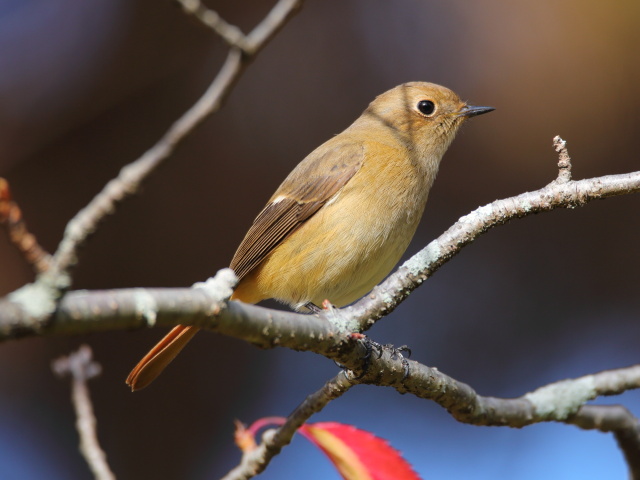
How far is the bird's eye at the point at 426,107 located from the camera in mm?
4117

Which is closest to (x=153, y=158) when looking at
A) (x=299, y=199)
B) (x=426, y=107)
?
(x=299, y=199)

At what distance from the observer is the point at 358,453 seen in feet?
6.99

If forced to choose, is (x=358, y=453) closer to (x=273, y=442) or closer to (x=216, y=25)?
(x=273, y=442)

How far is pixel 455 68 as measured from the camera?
4.64 meters

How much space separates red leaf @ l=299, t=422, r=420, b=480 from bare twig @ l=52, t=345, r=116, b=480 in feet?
1.84

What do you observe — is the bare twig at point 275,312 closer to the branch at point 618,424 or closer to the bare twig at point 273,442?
the bare twig at point 273,442

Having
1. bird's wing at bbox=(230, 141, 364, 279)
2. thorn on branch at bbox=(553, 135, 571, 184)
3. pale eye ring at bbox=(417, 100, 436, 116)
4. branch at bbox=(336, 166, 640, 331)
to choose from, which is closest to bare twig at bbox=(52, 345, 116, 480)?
branch at bbox=(336, 166, 640, 331)

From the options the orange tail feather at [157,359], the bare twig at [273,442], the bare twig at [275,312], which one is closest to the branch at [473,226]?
the bare twig at [275,312]

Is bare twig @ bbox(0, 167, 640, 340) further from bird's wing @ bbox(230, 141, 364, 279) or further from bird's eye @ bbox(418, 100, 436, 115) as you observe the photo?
bird's eye @ bbox(418, 100, 436, 115)

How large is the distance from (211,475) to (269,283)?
1740 millimetres

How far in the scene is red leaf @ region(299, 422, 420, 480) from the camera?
82.0 inches

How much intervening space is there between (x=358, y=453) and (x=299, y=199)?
1732mm

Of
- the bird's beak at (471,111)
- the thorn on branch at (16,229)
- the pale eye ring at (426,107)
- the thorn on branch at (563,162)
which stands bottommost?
the thorn on branch at (16,229)

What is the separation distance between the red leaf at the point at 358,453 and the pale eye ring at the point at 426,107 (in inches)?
89.7
